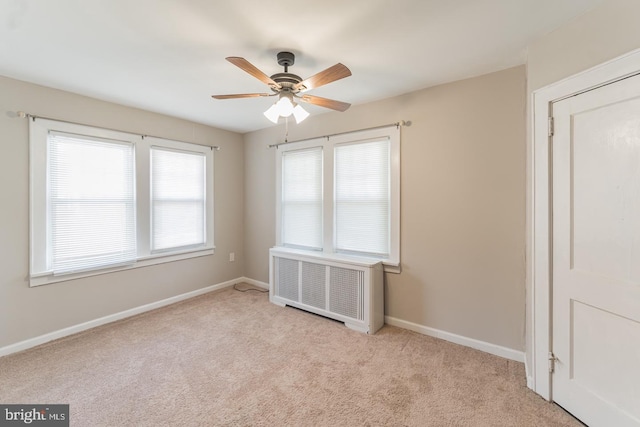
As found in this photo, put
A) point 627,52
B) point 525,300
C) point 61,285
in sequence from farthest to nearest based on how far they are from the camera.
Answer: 1. point 61,285
2. point 525,300
3. point 627,52

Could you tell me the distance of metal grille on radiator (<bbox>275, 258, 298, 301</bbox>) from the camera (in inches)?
131

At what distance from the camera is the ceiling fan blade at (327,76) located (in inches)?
63.6

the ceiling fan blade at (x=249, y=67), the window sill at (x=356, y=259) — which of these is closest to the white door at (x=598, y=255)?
the window sill at (x=356, y=259)

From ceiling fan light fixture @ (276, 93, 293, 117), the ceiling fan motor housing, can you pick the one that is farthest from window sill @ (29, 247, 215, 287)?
the ceiling fan motor housing

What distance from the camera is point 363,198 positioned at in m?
3.07

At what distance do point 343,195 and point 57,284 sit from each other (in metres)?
3.11

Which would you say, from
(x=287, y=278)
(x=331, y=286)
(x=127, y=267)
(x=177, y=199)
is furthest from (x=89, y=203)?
(x=331, y=286)

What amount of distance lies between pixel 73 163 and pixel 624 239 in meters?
4.43

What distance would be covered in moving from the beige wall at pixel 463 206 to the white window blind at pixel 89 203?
2.89 metres

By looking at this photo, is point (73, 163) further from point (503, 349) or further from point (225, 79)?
point (503, 349)

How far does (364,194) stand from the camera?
10.0 feet

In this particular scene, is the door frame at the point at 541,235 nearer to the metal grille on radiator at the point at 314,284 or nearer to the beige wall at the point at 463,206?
the beige wall at the point at 463,206

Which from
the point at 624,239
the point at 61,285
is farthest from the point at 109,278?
the point at 624,239

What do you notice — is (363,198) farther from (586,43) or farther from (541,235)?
(586,43)
